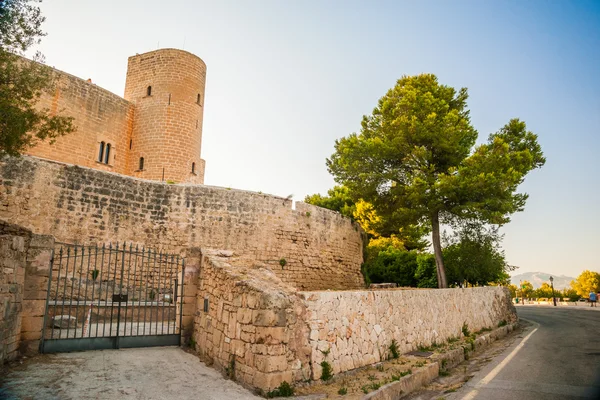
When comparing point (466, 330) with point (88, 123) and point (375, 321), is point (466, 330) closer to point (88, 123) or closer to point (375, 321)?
point (375, 321)

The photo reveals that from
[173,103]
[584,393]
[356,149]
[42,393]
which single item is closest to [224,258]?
[42,393]

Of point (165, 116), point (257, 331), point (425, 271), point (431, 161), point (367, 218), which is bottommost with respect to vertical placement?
point (257, 331)

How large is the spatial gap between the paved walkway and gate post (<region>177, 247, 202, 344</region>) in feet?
2.80

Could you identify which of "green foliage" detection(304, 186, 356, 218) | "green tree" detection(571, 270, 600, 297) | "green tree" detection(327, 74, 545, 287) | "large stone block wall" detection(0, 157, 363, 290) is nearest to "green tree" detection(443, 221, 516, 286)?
"green tree" detection(327, 74, 545, 287)

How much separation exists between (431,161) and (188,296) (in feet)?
47.9

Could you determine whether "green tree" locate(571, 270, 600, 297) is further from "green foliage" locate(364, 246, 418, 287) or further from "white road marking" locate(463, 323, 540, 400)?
"white road marking" locate(463, 323, 540, 400)

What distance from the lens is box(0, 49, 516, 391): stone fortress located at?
18.1ft

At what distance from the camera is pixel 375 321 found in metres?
7.01

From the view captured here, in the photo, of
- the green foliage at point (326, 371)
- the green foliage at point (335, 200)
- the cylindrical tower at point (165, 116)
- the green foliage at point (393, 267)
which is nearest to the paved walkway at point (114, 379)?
the green foliage at point (326, 371)

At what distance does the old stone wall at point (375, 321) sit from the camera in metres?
5.78

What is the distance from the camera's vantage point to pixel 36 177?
11.1 metres

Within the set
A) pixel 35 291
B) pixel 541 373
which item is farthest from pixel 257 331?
pixel 541 373

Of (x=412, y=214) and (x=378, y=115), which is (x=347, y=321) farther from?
(x=378, y=115)

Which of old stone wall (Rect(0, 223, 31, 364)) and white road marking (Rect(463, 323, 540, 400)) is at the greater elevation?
old stone wall (Rect(0, 223, 31, 364))
